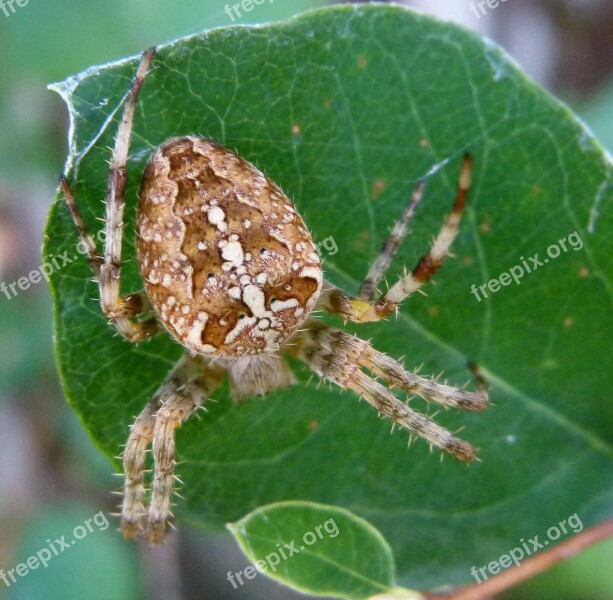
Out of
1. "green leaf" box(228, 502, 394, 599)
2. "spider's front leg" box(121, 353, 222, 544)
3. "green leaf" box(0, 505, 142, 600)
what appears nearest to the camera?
"green leaf" box(228, 502, 394, 599)

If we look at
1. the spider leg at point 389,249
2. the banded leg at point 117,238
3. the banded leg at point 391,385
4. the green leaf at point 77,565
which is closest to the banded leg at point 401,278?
the spider leg at point 389,249

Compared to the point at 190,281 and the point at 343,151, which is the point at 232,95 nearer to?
the point at 343,151

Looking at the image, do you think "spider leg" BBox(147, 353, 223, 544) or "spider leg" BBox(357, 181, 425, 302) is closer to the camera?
"spider leg" BBox(357, 181, 425, 302)

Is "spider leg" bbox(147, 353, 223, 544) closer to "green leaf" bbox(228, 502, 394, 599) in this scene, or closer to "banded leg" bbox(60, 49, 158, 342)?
"banded leg" bbox(60, 49, 158, 342)

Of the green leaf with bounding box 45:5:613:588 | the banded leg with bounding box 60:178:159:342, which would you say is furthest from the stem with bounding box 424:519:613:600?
the banded leg with bounding box 60:178:159:342

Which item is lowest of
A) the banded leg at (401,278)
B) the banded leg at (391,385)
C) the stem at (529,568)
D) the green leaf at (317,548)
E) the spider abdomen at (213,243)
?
the stem at (529,568)

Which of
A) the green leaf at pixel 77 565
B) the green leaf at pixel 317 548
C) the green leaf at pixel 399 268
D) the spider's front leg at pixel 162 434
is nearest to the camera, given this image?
the green leaf at pixel 317 548

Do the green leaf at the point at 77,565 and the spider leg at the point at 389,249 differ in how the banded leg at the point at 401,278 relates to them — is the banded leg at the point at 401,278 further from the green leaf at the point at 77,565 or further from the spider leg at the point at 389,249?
the green leaf at the point at 77,565

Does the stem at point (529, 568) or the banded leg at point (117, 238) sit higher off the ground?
the banded leg at point (117, 238)
